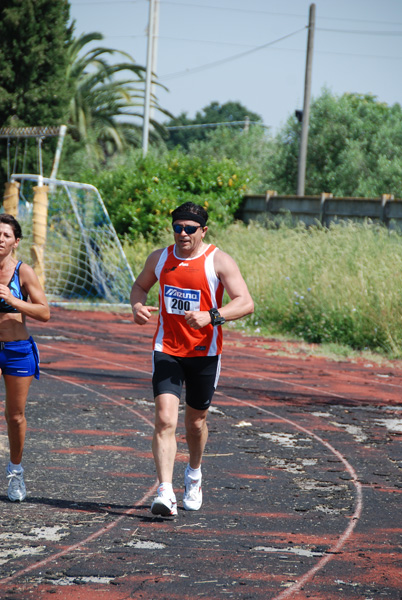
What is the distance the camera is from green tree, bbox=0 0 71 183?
87.8 feet

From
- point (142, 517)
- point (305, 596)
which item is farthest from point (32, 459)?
point (305, 596)

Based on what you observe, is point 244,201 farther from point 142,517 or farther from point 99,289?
point 142,517

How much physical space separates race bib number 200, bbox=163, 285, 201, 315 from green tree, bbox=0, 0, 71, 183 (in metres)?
22.4

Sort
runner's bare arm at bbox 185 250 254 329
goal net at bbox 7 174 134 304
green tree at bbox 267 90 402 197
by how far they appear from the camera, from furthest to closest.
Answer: green tree at bbox 267 90 402 197
goal net at bbox 7 174 134 304
runner's bare arm at bbox 185 250 254 329

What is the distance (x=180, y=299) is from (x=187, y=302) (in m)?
0.05

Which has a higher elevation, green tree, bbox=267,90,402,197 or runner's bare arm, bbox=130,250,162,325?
green tree, bbox=267,90,402,197

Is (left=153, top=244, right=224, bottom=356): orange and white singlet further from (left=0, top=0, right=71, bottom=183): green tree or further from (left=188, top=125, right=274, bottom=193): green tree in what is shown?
(left=188, top=125, right=274, bottom=193): green tree

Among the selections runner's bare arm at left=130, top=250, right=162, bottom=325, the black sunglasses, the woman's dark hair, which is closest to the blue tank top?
the woman's dark hair

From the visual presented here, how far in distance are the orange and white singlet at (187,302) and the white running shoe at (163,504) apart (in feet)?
2.89

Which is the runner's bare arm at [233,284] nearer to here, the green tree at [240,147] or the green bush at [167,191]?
the green bush at [167,191]

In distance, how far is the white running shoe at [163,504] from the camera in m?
5.50

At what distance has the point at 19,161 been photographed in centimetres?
2717

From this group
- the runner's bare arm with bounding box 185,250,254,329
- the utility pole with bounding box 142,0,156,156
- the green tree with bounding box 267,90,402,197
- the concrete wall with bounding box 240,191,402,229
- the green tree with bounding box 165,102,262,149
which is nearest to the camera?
the runner's bare arm with bounding box 185,250,254,329

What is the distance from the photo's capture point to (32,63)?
27.1 metres
